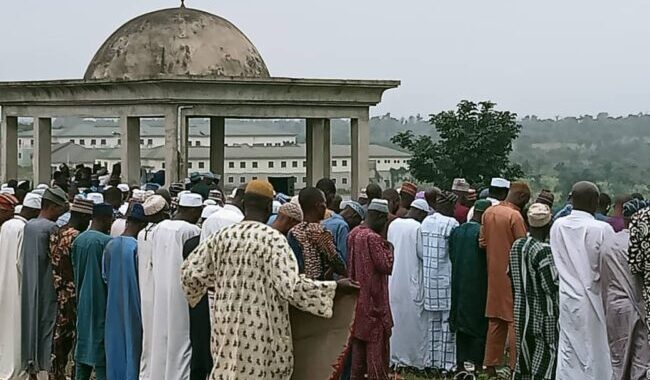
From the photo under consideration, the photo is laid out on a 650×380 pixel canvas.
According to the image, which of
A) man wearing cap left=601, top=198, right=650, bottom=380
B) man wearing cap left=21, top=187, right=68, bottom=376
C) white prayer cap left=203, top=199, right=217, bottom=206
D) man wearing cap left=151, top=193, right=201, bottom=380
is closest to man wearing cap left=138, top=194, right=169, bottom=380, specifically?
man wearing cap left=151, top=193, right=201, bottom=380

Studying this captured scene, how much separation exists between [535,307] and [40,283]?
4673 millimetres

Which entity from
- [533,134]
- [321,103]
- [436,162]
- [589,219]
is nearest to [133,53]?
[321,103]

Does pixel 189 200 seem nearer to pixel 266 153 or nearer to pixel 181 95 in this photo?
pixel 181 95

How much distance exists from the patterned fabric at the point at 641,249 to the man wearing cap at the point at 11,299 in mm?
5771

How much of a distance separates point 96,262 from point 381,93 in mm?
9341

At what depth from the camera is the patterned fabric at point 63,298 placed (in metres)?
10.4

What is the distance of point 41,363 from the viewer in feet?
36.2

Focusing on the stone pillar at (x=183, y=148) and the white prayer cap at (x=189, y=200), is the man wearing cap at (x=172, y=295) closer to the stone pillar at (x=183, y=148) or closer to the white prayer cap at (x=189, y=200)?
the white prayer cap at (x=189, y=200)

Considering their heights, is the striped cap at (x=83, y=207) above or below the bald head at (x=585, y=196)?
→ below

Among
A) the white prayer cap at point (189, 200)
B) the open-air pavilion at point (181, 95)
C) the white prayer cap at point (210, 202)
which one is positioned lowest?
the white prayer cap at point (210, 202)

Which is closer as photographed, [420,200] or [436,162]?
[420,200]

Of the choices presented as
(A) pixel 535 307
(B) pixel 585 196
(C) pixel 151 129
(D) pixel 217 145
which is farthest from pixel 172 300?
(C) pixel 151 129

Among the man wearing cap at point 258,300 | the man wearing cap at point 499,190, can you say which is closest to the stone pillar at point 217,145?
the man wearing cap at point 499,190

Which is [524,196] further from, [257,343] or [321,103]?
[321,103]
